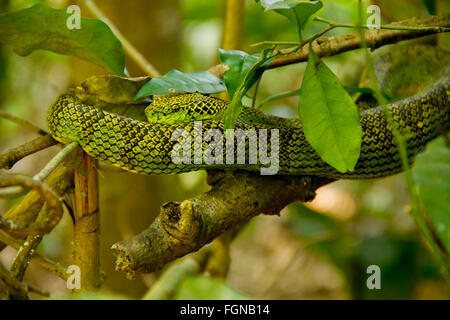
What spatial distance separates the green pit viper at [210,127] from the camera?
1.46 meters

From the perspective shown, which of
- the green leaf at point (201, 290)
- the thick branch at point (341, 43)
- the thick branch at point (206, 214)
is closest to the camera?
the green leaf at point (201, 290)

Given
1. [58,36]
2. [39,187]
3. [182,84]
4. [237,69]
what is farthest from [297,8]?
[39,187]

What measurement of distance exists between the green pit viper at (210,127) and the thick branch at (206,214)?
0.18 feet

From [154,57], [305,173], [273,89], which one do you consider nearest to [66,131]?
[305,173]

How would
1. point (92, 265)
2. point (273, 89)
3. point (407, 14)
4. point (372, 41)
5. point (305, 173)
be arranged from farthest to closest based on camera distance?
point (273, 89), point (407, 14), point (372, 41), point (305, 173), point (92, 265)

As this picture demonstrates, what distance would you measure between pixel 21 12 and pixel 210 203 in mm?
758

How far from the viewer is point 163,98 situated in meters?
1.66

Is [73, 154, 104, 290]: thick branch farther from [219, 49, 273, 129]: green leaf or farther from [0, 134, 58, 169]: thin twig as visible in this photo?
[219, 49, 273, 129]: green leaf

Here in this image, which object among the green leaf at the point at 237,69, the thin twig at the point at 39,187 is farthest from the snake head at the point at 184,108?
the thin twig at the point at 39,187

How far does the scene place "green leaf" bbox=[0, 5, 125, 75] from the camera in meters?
1.38

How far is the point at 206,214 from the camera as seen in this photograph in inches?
51.4

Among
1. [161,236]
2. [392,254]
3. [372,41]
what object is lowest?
[392,254]

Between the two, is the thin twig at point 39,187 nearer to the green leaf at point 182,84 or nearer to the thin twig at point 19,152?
the thin twig at point 19,152

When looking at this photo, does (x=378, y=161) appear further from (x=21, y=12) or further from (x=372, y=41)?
(x=21, y=12)
